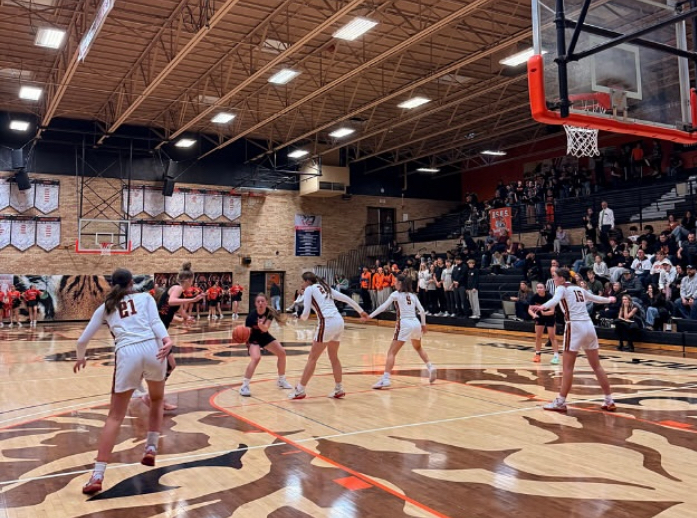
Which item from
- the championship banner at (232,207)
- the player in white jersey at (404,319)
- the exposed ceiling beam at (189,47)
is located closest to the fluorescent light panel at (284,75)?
the exposed ceiling beam at (189,47)

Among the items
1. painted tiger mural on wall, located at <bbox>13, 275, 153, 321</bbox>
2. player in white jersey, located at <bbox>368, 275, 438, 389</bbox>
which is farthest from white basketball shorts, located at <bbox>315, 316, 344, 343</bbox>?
painted tiger mural on wall, located at <bbox>13, 275, 153, 321</bbox>

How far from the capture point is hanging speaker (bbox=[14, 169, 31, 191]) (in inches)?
891

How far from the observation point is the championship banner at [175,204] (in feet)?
86.1

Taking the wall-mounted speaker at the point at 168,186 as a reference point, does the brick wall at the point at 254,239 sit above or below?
below

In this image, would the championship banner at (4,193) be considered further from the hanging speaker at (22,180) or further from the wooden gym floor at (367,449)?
the wooden gym floor at (367,449)

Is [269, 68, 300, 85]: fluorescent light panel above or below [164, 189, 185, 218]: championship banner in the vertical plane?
above

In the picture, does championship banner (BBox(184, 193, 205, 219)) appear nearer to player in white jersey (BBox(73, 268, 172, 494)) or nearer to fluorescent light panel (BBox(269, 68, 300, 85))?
fluorescent light panel (BBox(269, 68, 300, 85))

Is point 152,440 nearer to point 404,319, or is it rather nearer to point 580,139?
point 404,319

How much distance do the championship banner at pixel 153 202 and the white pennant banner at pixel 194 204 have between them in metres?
1.13

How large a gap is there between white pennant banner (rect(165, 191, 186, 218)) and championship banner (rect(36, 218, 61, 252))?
14.7 feet

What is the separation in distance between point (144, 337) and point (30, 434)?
8.03ft

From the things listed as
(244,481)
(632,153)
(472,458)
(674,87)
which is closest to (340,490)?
(244,481)

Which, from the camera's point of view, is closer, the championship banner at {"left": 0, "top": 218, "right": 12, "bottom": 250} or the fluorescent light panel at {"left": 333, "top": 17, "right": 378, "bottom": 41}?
the fluorescent light panel at {"left": 333, "top": 17, "right": 378, "bottom": 41}

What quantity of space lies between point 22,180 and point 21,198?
1.00m
